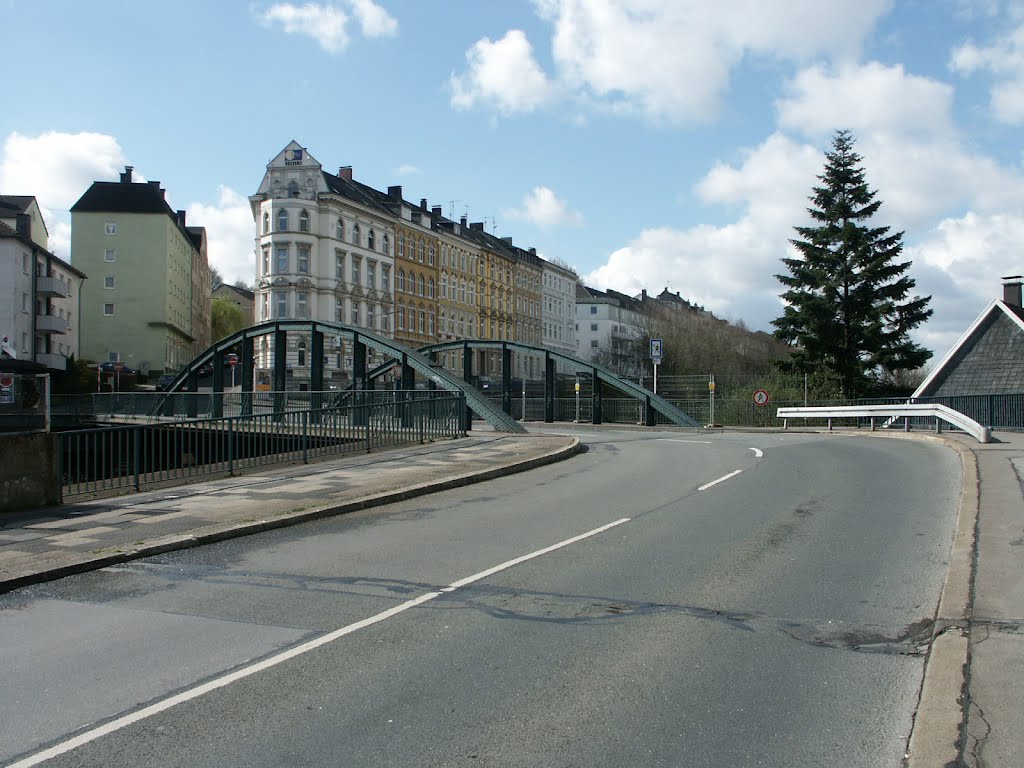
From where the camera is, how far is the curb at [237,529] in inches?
336

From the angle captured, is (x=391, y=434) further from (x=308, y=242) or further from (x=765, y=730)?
(x=308, y=242)

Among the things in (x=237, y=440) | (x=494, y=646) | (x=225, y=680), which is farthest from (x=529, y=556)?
(x=237, y=440)

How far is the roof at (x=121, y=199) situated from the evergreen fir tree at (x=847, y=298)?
2353 inches

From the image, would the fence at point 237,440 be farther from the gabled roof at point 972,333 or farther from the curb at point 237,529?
the gabled roof at point 972,333

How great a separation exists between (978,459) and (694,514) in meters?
8.52

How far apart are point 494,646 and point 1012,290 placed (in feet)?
157

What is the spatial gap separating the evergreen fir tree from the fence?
2782 cm

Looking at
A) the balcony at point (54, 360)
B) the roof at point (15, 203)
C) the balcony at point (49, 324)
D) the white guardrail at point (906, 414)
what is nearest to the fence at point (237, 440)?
the white guardrail at point (906, 414)

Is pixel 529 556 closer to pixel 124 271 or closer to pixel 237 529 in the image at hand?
pixel 237 529

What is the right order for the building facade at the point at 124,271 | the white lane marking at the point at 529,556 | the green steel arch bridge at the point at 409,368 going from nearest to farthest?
the white lane marking at the point at 529,556 → the green steel arch bridge at the point at 409,368 → the building facade at the point at 124,271

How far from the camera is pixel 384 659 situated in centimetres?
568

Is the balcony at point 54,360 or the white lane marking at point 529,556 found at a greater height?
the balcony at point 54,360

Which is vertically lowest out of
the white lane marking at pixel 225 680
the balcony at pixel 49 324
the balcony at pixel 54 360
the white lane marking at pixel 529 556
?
the white lane marking at pixel 225 680

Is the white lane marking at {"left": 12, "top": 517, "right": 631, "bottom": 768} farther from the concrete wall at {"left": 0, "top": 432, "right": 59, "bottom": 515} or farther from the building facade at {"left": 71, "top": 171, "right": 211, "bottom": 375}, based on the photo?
the building facade at {"left": 71, "top": 171, "right": 211, "bottom": 375}
